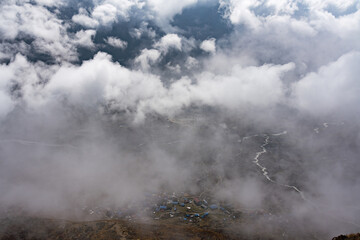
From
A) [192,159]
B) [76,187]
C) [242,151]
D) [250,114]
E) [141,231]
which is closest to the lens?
[141,231]

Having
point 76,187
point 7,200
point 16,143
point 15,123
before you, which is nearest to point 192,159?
point 76,187

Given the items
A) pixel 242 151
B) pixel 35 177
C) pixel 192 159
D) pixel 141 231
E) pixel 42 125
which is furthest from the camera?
pixel 42 125

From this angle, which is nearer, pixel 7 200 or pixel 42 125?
pixel 7 200

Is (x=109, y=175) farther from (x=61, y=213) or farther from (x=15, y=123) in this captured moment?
(x=15, y=123)

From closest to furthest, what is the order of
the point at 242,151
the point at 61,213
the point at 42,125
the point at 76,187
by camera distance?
the point at 61,213 < the point at 76,187 < the point at 242,151 < the point at 42,125

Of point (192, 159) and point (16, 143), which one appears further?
point (16, 143)

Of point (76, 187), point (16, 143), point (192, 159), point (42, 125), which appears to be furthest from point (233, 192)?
point (42, 125)

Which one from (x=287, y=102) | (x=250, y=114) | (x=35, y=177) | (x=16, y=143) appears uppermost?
(x=287, y=102)

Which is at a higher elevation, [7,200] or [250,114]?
[250,114]

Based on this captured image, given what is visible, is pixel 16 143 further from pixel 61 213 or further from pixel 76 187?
pixel 61 213
